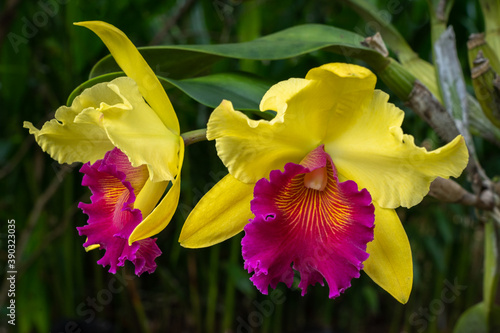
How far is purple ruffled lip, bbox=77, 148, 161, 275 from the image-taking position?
451mm

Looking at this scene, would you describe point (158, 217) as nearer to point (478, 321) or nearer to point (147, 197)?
point (147, 197)

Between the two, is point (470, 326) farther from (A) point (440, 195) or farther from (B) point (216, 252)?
(B) point (216, 252)

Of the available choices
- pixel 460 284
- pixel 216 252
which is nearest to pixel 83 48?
pixel 216 252

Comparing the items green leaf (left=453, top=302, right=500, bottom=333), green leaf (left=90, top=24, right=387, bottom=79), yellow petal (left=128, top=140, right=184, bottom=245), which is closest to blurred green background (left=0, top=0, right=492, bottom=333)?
green leaf (left=90, top=24, right=387, bottom=79)

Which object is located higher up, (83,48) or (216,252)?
(83,48)

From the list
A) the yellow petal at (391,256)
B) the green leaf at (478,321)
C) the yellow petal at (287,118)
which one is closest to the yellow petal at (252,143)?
the yellow petal at (287,118)

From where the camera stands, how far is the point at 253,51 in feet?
1.75

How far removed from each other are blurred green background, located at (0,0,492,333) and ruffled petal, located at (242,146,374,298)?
1.44ft

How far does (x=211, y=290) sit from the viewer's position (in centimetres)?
144

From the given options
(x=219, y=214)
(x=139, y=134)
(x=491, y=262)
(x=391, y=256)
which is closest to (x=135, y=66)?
(x=139, y=134)

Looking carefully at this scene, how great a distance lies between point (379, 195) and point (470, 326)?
0.50 m

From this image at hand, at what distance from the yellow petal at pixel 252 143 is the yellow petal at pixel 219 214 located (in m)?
0.03

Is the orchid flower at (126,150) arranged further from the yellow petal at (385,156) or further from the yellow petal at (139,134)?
the yellow petal at (385,156)

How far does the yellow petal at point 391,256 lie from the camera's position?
0.47 meters
